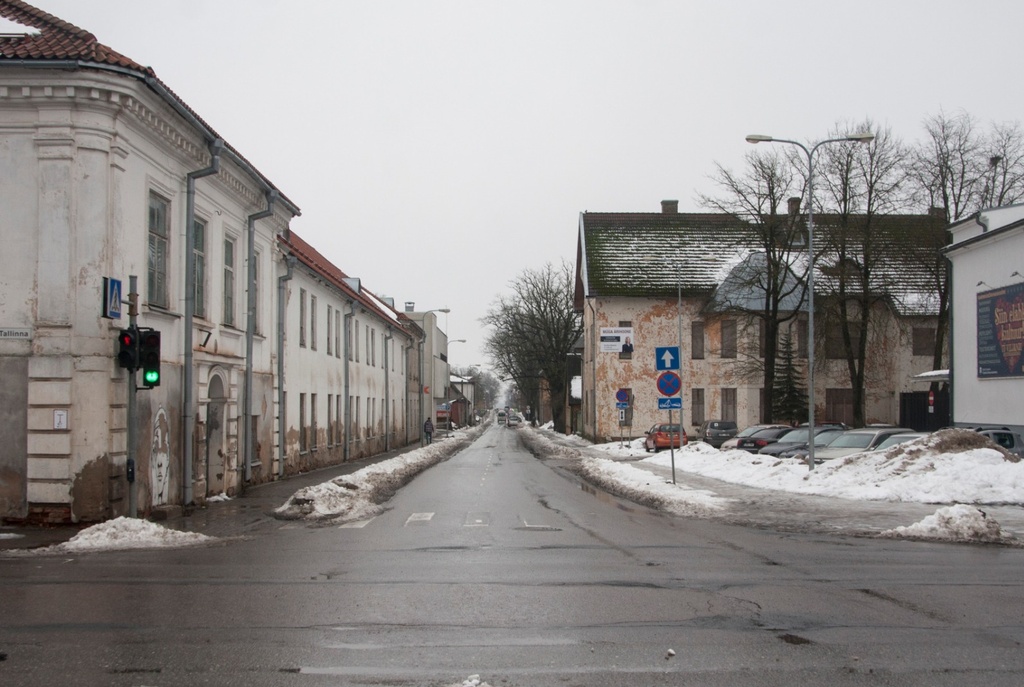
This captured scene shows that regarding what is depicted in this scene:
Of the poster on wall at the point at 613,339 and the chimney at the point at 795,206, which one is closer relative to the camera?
the chimney at the point at 795,206

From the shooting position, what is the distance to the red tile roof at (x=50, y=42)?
15.3m

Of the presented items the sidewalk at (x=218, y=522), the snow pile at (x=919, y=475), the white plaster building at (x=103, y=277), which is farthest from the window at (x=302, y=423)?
the snow pile at (x=919, y=475)

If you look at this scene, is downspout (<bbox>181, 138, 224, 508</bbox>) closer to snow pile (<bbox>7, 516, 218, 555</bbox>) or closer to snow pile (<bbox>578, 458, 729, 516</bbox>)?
snow pile (<bbox>7, 516, 218, 555</bbox>)

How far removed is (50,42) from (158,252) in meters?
4.02

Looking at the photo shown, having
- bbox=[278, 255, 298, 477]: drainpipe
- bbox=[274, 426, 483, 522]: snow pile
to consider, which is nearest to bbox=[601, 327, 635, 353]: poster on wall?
bbox=[274, 426, 483, 522]: snow pile

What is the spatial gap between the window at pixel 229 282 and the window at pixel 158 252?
3.89 metres

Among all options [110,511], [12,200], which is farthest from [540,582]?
[12,200]

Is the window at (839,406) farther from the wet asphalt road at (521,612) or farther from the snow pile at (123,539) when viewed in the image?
the snow pile at (123,539)

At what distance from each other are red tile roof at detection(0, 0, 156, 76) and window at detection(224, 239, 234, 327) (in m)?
6.59

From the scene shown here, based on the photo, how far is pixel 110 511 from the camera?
50.8 feet

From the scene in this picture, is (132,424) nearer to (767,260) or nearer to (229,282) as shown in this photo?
(229,282)

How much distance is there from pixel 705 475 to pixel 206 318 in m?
15.4

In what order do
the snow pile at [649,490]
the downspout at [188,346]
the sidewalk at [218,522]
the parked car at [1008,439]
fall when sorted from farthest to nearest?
the parked car at [1008,439] → the snow pile at [649,490] → the downspout at [188,346] → the sidewalk at [218,522]

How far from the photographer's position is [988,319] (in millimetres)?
31172
